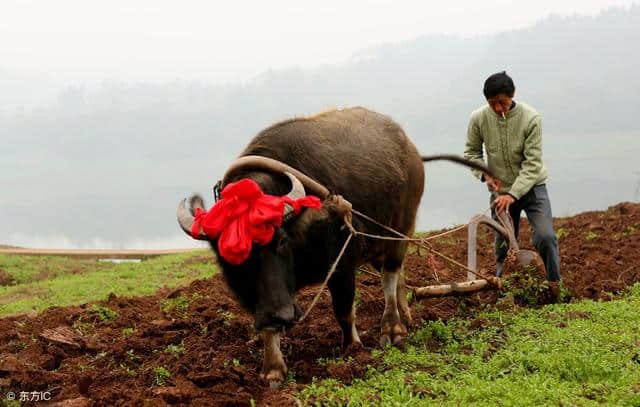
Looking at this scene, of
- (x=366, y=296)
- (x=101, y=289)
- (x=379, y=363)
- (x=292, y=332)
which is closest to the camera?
(x=379, y=363)

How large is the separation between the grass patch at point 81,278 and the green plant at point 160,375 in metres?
4.37

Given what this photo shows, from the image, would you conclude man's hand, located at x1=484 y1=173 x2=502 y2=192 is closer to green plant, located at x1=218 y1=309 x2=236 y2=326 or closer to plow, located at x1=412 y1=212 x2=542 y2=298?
plow, located at x1=412 y1=212 x2=542 y2=298

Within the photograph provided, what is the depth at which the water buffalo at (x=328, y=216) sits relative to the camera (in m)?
3.93

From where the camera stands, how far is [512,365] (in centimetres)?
418

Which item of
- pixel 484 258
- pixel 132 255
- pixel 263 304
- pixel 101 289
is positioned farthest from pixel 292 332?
pixel 132 255

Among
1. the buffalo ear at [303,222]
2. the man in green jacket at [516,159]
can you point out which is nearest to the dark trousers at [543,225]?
the man in green jacket at [516,159]

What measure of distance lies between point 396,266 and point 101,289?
5.47m

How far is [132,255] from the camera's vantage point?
1305 centimetres

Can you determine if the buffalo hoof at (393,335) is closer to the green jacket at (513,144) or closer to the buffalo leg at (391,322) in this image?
the buffalo leg at (391,322)

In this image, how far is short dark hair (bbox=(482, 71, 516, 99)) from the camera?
553cm

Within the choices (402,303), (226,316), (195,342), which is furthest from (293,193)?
(226,316)

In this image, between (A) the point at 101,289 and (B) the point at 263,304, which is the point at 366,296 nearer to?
(B) the point at 263,304

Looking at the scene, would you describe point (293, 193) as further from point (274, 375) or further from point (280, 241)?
point (274, 375)

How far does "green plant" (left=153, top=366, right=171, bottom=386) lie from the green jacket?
3.25 m
